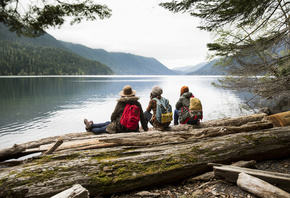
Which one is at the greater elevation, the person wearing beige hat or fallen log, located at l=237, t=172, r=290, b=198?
the person wearing beige hat

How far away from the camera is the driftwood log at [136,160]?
2.74 meters

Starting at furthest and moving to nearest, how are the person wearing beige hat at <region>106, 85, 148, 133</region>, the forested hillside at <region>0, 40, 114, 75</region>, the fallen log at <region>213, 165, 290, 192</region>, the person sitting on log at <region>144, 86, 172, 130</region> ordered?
1. the forested hillside at <region>0, 40, 114, 75</region>
2. the person sitting on log at <region>144, 86, 172, 130</region>
3. the person wearing beige hat at <region>106, 85, 148, 133</region>
4. the fallen log at <region>213, 165, 290, 192</region>

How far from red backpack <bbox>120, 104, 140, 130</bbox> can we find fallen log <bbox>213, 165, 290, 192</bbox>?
8.77ft

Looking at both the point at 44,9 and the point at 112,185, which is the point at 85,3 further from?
the point at 112,185

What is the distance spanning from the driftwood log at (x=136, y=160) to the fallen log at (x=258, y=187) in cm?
78

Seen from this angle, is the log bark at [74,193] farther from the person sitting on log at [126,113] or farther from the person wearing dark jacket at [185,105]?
the person wearing dark jacket at [185,105]

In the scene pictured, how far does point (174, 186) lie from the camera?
3.32 metres

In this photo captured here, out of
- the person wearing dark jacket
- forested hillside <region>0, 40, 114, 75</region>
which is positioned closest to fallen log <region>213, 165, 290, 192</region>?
the person wearing dark jacket

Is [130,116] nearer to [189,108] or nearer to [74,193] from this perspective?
[189,108]

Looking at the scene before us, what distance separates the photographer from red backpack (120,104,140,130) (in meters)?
5.12

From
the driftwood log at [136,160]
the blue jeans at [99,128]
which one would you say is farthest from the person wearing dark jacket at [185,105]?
the blue jeans at [99,128]

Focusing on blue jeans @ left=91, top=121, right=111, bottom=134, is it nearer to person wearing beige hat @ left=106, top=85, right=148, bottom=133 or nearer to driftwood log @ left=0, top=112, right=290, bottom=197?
person wearing beige hat @ left=106, top=85, right=148, bottom=133

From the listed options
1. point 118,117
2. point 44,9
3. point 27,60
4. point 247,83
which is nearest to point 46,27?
point 44,9

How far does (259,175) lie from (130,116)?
11.0ft
